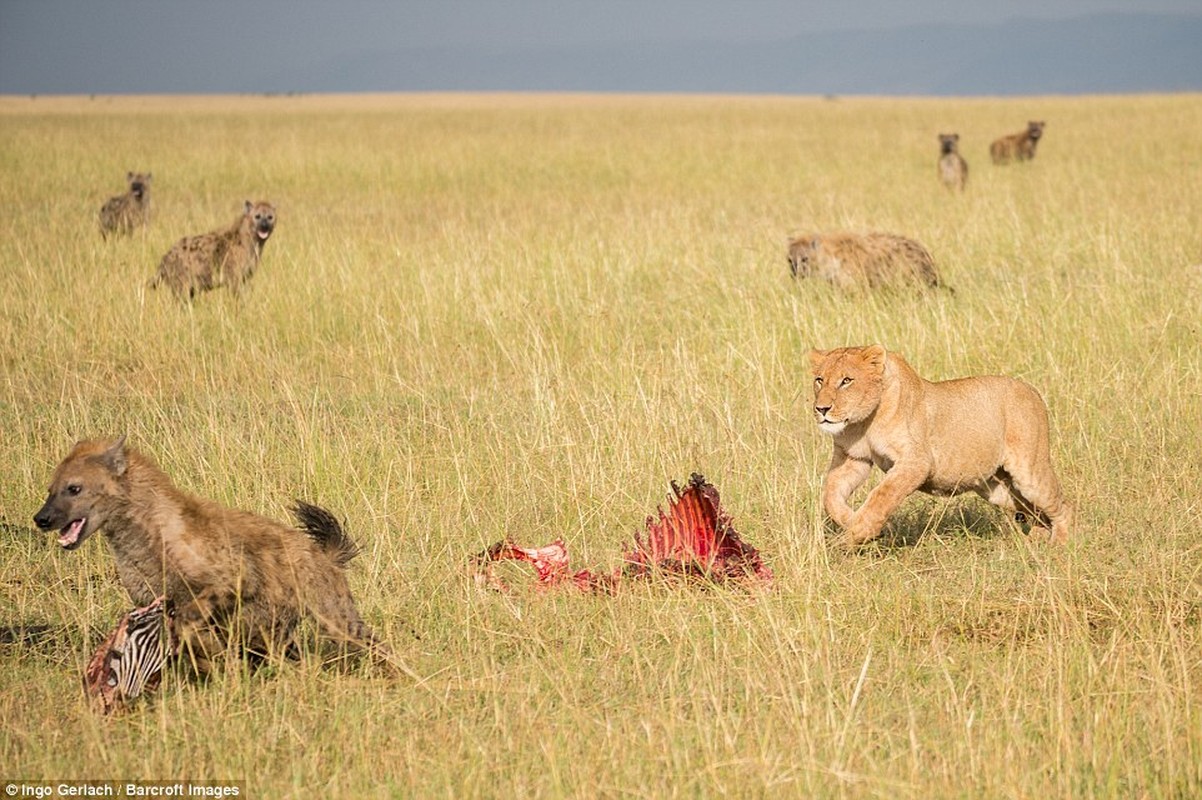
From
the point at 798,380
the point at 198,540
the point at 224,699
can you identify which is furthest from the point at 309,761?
the point at 798,380

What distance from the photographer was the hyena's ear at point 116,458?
3.73 metres

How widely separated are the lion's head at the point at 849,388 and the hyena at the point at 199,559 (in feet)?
5.36

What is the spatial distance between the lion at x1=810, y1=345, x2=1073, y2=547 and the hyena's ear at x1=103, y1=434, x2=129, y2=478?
2130mm

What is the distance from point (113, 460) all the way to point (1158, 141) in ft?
70.8

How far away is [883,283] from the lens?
9.59 meters

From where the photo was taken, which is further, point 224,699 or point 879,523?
point 879,523

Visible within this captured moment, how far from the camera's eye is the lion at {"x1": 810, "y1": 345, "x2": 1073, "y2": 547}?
4559 millimetres

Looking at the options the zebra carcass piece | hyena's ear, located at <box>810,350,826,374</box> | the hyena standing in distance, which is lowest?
the zebra carcass piece

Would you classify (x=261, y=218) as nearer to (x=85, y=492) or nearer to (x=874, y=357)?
(x=874, y=357)

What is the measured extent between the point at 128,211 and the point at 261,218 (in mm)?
3316

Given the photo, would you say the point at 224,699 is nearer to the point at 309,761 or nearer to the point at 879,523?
the point at 309,761

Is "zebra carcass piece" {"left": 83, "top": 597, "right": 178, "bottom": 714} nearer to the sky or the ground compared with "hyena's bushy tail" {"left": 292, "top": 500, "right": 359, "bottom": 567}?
nearer to the ground

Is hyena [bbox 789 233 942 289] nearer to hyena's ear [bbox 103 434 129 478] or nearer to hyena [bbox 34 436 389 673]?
hyena [bbox 34 436 389 673]

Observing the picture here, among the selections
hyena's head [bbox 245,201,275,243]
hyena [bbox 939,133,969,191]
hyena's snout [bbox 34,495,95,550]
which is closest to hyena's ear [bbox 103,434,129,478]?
hyena's snout [bbox 34,495,95,550]
